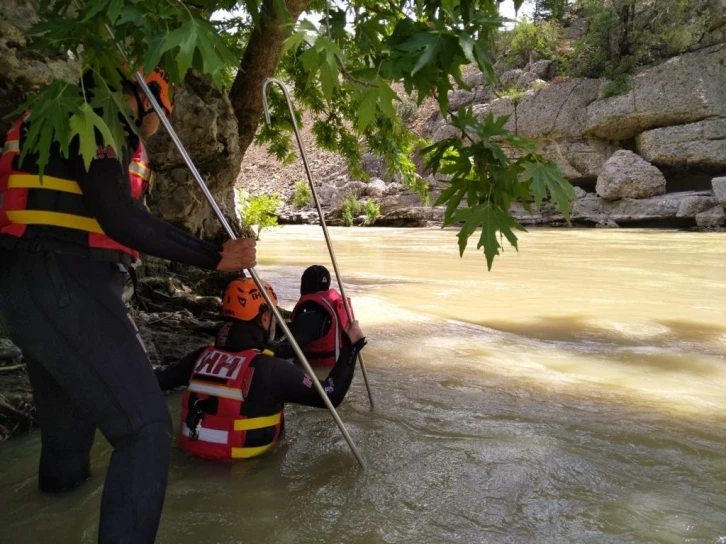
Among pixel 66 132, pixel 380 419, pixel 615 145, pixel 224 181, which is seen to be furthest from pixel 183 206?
pixel 615 145

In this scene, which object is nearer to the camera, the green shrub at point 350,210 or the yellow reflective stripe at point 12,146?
the yellow reflective stripe at point 12,146

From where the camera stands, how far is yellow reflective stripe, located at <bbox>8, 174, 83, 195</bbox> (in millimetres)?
1828

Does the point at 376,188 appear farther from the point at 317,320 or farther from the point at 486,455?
the point at 486,455

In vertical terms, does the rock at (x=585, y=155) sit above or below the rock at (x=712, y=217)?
above

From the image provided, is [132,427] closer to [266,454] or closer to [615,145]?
[266,454]

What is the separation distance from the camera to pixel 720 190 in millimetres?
20219

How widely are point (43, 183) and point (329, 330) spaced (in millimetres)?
2873

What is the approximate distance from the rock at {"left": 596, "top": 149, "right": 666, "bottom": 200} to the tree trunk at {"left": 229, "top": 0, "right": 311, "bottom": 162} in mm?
20898

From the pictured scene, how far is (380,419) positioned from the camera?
3564 mm

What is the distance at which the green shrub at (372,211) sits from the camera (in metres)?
29.0

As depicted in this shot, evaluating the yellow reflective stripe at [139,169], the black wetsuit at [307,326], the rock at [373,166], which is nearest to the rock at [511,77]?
the rock at [373,166]

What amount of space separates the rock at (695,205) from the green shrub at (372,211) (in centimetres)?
1362

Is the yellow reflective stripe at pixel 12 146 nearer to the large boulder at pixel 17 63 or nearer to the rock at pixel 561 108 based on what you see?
the large boulder at pixel 17 63

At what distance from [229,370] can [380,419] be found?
114 centimetres
